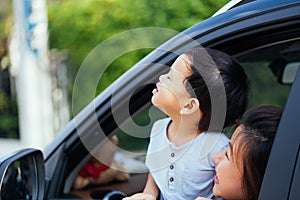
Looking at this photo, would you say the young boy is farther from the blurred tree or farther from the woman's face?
the blurred tree

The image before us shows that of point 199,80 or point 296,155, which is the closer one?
point 296,155

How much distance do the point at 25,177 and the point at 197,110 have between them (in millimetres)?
758

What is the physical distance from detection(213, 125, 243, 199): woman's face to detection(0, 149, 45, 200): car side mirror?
2.31 ft

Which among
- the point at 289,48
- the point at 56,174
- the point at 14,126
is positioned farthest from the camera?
the point at 14,126

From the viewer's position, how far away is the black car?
5.16 feet

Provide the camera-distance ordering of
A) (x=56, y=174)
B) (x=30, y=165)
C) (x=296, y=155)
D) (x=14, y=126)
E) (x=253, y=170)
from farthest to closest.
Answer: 1. (x=14, y=126)
2. (x=56, y=174)
3. (x=30, y=165)
4. (x=253, y=170)
5. (x=296, y=155)

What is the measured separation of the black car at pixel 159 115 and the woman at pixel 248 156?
3.2 inches

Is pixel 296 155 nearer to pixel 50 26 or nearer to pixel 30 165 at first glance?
pixel 30 165

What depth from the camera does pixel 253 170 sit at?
1.69 metres

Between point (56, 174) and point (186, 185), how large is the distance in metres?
0.68

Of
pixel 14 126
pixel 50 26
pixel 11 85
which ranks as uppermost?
pixel 50 26

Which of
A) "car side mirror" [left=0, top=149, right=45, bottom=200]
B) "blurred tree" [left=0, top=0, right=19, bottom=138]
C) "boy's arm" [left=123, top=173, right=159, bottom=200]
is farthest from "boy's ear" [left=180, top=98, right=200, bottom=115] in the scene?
"blurred tree" [left=0, top=0, right=19, bottom=138]

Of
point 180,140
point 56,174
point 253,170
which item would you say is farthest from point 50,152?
point 253,170

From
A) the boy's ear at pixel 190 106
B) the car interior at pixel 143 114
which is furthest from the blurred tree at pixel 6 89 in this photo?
the boy's ear at pixel 190 106
